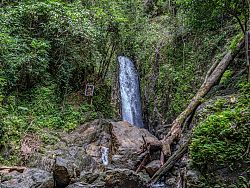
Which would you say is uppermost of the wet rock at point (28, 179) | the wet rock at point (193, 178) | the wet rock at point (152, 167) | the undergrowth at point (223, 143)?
the undergrowth at point (223, 143)

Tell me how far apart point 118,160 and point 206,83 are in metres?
3.60

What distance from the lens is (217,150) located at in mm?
4406

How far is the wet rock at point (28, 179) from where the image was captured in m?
6.37

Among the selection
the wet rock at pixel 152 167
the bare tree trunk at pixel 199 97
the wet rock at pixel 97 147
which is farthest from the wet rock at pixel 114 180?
the bare tree trunk at pixel 199 97

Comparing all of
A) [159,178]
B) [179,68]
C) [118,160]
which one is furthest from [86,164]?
[179,68]

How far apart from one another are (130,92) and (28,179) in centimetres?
797

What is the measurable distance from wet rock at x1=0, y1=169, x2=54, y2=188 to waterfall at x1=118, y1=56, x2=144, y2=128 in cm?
640

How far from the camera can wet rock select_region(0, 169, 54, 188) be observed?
251 inches

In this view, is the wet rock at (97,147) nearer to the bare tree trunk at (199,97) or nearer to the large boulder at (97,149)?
the large boulder at (97,149)

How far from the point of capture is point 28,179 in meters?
6.63

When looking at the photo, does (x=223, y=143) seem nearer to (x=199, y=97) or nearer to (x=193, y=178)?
(x=193, y=178)

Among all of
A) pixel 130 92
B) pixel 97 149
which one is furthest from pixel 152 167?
pixel 130 92

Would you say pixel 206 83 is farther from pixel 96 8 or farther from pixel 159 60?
pixel 96 8

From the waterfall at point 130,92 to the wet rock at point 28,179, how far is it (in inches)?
252
